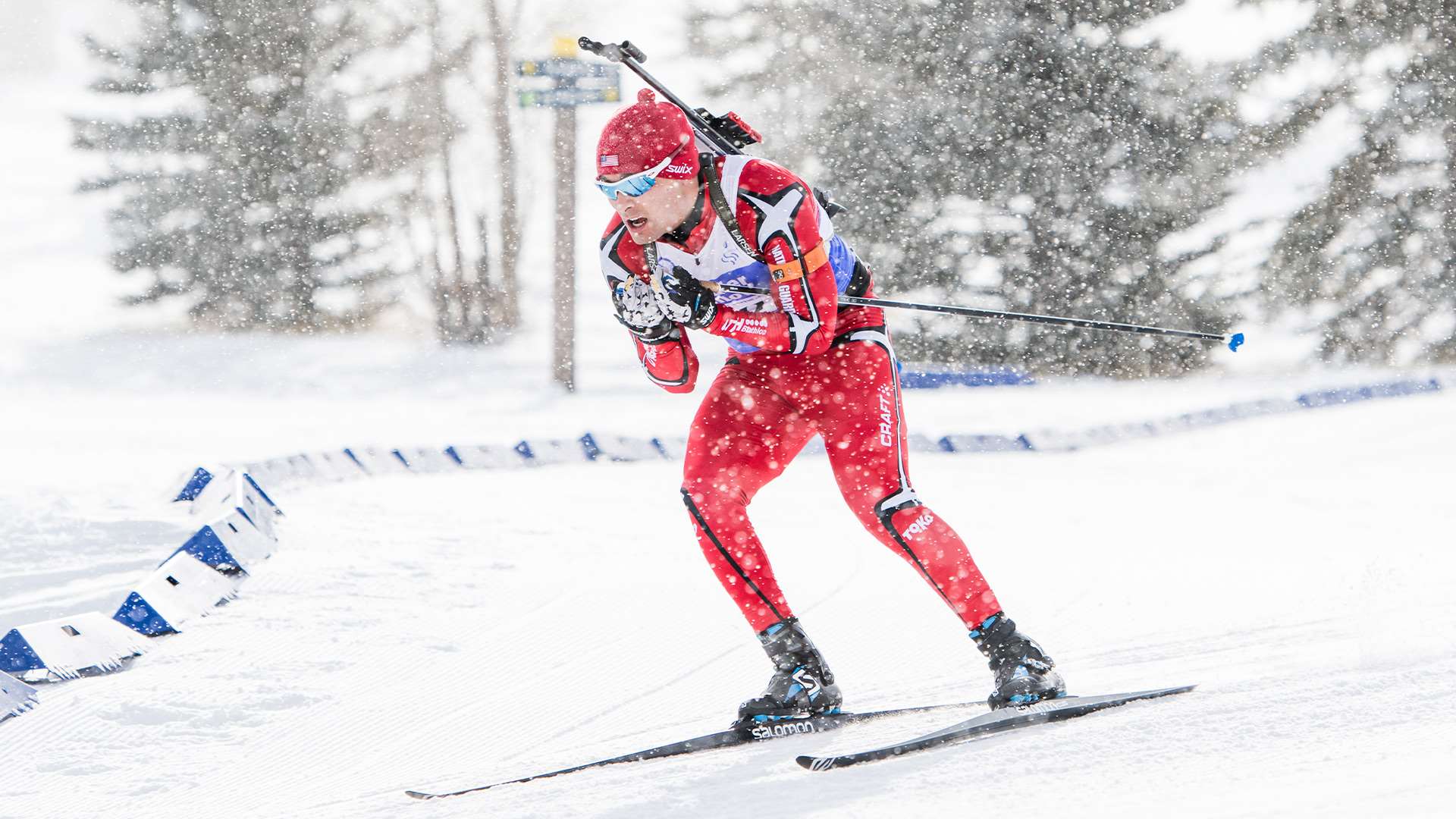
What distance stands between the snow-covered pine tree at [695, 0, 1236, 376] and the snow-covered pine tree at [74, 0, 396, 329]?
868 cm

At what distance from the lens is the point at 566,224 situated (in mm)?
13102

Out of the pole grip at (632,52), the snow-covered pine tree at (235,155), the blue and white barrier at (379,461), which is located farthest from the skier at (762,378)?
the snow-covered pine tree at (235,155)

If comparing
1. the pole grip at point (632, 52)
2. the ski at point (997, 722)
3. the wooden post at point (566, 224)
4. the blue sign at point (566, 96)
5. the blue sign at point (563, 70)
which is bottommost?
the ski at point (997, 722)

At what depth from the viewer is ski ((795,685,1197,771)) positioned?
110 inches

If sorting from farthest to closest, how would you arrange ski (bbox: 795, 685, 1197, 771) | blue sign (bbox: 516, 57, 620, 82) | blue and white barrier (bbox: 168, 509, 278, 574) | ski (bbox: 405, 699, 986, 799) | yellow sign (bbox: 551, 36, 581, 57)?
1. blue sign (bbox: 516, 57, 620, 82)
2. yellow sign (bbox: 551, 36, 581, 57)
3. blue and white barrier (bbox: 168, 509, 278, 574)
4. ski (bbox: 405, 699, 986, 799)
5. ski (bbox: 795, 685, 1197, 771)

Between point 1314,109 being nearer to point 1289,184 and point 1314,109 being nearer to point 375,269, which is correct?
point 1289,184

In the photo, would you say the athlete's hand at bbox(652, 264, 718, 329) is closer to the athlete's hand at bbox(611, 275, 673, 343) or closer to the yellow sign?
the athlete's hand at bbox(611, 275, 673, 343)

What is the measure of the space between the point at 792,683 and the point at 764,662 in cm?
94

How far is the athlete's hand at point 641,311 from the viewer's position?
3250 millimetres

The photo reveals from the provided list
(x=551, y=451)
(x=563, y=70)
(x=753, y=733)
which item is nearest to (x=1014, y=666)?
(x=753, y=733)

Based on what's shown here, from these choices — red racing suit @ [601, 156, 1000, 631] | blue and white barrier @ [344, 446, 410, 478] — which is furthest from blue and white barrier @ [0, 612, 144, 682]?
blue and white barrier @ [344, 446, 410, 478]

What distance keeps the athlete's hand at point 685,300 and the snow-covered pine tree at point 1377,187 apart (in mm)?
14419

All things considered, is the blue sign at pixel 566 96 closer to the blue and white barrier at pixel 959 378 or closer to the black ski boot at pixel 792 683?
the blue and white barrier at pixel 959 378

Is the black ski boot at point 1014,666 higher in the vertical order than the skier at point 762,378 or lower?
lower
